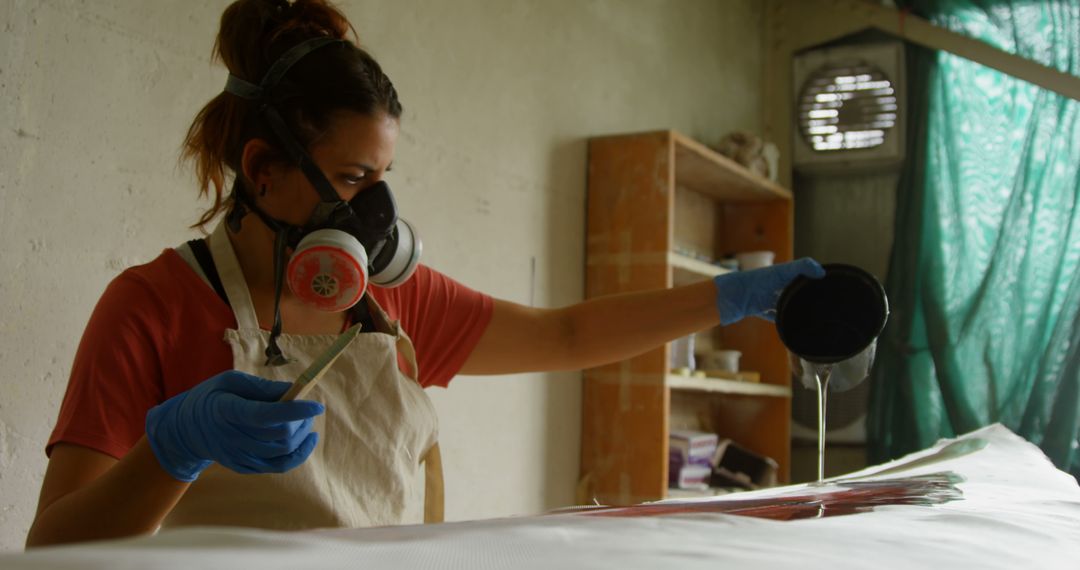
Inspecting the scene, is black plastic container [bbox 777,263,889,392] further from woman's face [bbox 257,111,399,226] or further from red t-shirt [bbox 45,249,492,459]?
red t-shirt [bbox 45,249,492,459]

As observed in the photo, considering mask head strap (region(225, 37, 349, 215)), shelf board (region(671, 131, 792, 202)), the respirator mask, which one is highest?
shelf board (region(671, 131, 792, 202))

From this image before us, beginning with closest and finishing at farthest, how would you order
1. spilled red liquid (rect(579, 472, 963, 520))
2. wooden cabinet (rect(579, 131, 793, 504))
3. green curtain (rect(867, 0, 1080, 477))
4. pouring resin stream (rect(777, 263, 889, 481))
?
1. spilled red liquid (rect(579, 472, 963, 520))
2. pouring resin stream (rect(777, 263, 889, 481))
3. wooden cabinet (rect(579, 131, 793, 504))
4. green curtain (rect(867, 0, 1080, 477))

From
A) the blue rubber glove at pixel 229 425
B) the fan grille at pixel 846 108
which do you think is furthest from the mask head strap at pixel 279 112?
the fan grille at pixel 846 108

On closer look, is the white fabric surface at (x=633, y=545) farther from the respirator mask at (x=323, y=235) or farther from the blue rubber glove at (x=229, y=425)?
the respirator mask at (x=323, y=235)

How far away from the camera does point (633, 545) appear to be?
0.50 metres

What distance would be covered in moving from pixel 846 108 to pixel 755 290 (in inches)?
110

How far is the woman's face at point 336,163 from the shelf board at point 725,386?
1767mm

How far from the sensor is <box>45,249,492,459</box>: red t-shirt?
1.11 metres

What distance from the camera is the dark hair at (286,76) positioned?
133 centimetres

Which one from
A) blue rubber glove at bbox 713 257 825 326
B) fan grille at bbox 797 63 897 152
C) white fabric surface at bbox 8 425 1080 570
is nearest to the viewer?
white fabric surface at bbox 8 425 1080 570

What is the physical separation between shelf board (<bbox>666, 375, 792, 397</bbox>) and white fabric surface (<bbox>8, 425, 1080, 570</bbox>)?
2268 mm

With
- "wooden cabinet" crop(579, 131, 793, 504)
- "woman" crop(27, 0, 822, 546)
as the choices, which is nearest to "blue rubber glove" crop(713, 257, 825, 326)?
"woman" crop(27, 0, 822, 546)

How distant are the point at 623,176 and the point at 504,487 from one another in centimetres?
103

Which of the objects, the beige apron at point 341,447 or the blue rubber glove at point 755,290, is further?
the blue rubber glove at point 755,290
